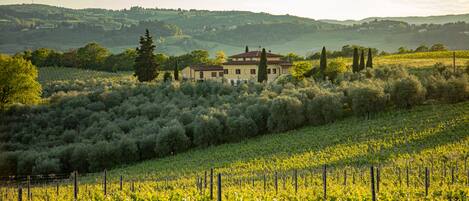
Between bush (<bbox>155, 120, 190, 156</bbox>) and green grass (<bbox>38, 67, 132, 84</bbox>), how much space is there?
37767 mm

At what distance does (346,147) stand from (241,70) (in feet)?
116

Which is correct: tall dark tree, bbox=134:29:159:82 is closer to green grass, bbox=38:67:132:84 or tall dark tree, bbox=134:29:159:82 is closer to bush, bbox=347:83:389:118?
green grass, bbox=38:67:132:84

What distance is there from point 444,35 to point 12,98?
127 meters

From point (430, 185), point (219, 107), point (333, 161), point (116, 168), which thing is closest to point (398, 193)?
point (430, 185)

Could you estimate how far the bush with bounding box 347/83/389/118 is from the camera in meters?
51.1

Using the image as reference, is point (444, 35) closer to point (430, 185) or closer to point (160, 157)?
point (160, 157)

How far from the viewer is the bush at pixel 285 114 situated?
2046 inches

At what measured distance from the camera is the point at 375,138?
42438mm

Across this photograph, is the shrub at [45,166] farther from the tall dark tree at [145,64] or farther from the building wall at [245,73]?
the building wall at [245,73]

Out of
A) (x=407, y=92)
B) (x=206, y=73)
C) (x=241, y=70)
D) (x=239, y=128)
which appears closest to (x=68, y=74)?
(x=206, y=73)

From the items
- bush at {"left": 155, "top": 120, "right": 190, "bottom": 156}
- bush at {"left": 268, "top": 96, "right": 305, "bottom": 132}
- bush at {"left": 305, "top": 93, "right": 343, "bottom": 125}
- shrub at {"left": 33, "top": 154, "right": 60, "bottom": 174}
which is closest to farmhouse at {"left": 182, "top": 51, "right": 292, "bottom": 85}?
bush at {"left": 268, "top": 96, "right": 305, "bottom": 132}

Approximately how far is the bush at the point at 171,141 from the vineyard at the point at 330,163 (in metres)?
1.94

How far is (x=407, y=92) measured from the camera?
5178 centimetres

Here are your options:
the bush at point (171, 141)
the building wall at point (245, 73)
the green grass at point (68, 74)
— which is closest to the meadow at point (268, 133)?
the bush at point (171, 141)
